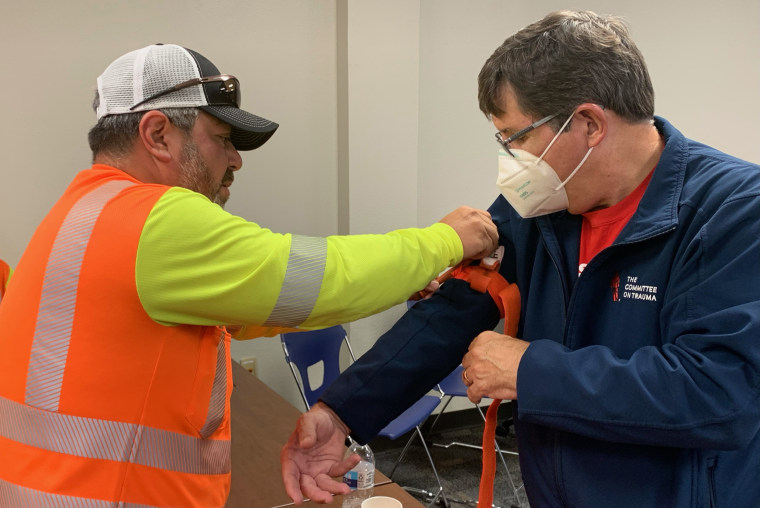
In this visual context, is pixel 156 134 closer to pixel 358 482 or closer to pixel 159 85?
pixel 159 85

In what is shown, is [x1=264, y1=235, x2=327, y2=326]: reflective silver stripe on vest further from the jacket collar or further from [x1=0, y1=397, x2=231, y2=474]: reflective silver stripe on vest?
the jacket collar

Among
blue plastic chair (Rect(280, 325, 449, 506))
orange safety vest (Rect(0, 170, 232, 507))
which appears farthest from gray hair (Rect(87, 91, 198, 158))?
blue plastic chair (Rect(280, 325, 449, 506))

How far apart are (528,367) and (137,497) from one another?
847mm

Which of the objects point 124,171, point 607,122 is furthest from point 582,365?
point 124,171

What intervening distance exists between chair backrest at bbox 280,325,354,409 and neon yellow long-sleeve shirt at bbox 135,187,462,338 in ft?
6.62

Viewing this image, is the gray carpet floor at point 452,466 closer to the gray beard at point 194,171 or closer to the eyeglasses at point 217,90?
the gray beard at point 194,171

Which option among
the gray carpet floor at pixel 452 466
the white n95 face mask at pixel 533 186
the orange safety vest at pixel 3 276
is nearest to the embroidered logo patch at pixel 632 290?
the white n95 face mask at pixel 533 186

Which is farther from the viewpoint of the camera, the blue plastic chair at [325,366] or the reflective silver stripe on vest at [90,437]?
the blue plastic chair at [325,366]

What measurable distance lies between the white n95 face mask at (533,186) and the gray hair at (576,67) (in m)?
0.12

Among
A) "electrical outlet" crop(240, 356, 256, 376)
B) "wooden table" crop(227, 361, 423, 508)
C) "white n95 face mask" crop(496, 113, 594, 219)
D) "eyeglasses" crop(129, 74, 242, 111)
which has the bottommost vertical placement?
"electrical outlet" crop(240, 356, 256, 376)

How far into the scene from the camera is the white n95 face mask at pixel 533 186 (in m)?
1.50

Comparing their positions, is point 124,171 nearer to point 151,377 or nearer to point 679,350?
point 151,377

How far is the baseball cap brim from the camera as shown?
5.22ft

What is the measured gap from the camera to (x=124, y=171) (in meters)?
1.55
